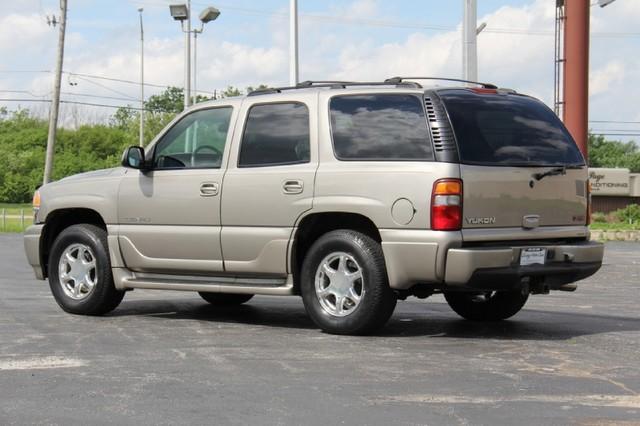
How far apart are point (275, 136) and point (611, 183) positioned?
5251 centimetres

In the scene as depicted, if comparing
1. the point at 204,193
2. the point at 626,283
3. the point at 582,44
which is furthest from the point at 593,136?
the point at 204,193

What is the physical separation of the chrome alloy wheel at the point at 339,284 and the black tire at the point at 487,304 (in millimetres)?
1434

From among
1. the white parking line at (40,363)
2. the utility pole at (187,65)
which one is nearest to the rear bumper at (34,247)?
the white parking line at (40,363)

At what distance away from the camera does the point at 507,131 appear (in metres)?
8.74

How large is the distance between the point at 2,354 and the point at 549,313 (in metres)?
5.32

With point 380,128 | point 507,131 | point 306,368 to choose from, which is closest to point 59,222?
point 380,128

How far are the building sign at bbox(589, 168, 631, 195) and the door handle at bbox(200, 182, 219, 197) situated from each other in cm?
5194

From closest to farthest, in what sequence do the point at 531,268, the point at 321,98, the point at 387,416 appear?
the point at 387,416 < the point at 531,268 < the point at 321,98

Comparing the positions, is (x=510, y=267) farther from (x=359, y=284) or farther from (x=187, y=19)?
(x=187, y=19)

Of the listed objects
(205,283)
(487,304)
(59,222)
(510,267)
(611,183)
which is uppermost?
(611,183)

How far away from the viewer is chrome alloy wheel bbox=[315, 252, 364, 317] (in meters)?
8.72

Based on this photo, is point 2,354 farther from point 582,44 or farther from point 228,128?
point 582,44

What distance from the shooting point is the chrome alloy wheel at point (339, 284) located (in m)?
8.72

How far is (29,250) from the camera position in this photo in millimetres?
10789
